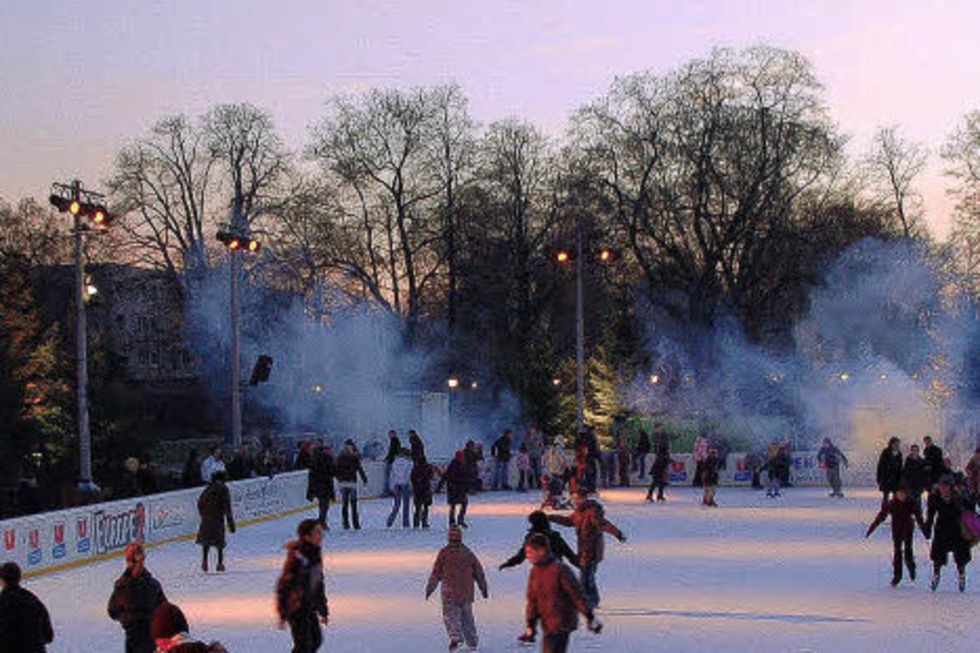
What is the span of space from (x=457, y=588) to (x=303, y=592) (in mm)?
2395

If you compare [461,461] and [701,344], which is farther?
[701,344]

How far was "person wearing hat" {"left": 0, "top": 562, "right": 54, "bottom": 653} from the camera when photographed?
10.8 m

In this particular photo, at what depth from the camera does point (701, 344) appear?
5594cm

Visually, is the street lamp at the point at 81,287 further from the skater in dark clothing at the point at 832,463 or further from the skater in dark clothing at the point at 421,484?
the skater in dark clothing at the point at 832,463

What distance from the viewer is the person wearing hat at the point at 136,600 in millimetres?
11766

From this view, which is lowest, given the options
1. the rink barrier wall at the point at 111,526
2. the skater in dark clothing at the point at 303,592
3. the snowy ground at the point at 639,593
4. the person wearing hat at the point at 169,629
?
the snowy ground at the point at 639,593

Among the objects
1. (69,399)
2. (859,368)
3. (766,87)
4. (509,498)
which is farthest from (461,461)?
(859,368)

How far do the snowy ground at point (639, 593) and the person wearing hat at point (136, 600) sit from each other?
10.9 feet

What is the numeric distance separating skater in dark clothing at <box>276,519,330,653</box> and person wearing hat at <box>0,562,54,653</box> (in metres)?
1.96

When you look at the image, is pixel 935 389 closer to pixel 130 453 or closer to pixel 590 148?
pixel 590 148

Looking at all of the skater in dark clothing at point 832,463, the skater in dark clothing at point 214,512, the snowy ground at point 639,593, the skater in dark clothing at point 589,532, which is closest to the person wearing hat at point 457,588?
the snowy ground at point 639,593

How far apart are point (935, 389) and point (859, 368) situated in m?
5.17

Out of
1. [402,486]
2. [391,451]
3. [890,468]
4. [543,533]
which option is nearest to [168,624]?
[543,533]

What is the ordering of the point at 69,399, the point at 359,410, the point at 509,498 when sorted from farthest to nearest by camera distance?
the point at 359,410, the point at 69,399, the point at 509,498
